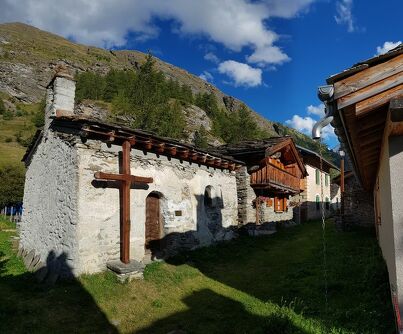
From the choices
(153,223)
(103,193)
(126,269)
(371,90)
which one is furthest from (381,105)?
(153,223)

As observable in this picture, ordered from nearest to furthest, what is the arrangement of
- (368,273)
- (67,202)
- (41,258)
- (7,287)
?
1. (368,273)
2. (7,287)
3. (67,202)
4. (41,258)

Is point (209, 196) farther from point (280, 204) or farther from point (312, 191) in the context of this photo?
point (312, 191)

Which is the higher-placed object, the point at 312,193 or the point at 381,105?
the point at 381,105

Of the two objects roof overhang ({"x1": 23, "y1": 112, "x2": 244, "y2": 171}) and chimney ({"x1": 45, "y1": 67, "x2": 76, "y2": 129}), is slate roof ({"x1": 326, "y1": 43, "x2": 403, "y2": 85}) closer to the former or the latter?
roof overhang ({"x1": 23, "y1": 112, "x2": 244, "y2": 171})

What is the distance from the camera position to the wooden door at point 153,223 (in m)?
11.6

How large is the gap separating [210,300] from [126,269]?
244cm

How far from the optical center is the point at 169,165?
488 inches

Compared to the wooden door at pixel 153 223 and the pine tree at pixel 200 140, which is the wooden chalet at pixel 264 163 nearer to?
the wooden door at pixel 153 223

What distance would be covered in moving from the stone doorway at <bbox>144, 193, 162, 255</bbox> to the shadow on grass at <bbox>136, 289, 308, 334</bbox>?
3.79 m

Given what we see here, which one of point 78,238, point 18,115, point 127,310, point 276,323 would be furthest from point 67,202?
point 18,115

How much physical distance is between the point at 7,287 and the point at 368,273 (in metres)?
9.39

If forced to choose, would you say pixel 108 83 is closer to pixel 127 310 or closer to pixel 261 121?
pixel 127 310

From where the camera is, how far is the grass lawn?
20.4 ft

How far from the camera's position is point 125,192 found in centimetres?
975
